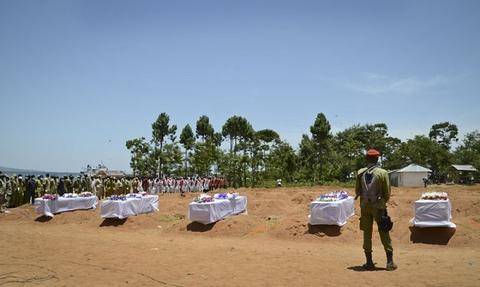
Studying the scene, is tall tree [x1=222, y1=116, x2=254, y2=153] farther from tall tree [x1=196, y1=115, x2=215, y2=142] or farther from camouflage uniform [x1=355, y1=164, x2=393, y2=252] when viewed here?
camouflage uniform [x1=355, y1=164, x2=393, y2=252]

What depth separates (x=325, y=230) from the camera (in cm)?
1225

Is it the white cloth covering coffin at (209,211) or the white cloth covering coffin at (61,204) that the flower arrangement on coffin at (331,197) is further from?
the white cloth covering coffin at (61,204)

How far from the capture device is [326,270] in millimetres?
7305

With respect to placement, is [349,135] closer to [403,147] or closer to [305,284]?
[403,147]

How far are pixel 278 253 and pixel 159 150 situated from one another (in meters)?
42.0

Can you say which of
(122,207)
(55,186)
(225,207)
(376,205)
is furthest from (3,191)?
(376,205)

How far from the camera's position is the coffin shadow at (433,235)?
10.7 m

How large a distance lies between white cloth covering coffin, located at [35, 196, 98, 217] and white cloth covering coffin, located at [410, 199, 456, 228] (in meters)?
14.1

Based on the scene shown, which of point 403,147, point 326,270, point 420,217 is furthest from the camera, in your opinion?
point 403,147

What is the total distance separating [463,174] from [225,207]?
49700 mm

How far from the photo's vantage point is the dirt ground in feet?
21.5

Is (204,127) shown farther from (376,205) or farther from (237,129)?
(376,205)

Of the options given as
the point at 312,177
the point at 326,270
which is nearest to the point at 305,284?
the point at 326,270

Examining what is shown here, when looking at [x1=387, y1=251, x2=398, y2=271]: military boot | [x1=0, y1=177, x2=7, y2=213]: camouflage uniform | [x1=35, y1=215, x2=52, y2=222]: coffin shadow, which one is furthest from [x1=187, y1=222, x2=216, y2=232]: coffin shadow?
[x1=0, y1=177, x2=7, y2=213]: camouflage uniform
